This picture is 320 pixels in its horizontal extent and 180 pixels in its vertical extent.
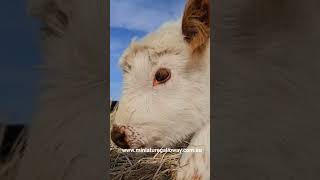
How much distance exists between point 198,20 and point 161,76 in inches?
13.0

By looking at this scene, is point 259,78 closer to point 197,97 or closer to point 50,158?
point 197,97

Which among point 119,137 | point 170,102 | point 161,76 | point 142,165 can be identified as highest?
point 161,76

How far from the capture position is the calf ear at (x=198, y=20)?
2852 millimetres

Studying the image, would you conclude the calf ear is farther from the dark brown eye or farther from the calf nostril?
the calf nostril

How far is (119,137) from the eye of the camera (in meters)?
2.85

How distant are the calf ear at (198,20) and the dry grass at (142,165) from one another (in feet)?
1.70

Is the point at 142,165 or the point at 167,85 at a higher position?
the point at 167,85

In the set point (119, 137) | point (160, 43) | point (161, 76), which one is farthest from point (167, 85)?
point (119, 137)

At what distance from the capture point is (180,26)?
2885 mm

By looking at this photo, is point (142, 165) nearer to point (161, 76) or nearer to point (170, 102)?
point (170, 102)

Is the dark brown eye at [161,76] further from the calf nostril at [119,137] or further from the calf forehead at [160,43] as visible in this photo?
the calf nostril at [119,137]

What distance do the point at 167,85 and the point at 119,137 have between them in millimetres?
349

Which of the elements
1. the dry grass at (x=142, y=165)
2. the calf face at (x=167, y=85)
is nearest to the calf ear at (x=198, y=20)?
the calf face at (x=167, y=85)

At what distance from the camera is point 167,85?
289cm
